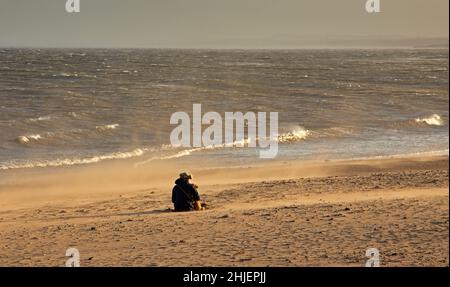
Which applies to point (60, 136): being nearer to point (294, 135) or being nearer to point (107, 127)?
point (107, 127)

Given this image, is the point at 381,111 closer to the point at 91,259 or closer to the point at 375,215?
the point at 375,215

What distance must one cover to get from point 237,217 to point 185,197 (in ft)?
6.03

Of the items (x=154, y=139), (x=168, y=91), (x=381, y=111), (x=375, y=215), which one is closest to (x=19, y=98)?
(x=168, y=91)

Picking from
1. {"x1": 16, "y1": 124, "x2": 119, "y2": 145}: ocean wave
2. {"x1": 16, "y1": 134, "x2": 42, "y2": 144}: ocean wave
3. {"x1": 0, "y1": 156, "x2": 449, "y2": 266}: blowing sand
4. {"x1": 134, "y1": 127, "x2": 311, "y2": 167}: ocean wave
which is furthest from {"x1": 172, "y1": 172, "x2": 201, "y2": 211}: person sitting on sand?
{"x1": 16, "y1": 134, "x2": 42, "y2": 144}: ocean wave

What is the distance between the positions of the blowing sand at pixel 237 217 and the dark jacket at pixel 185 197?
411 millimetres

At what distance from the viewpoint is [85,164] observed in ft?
67.1

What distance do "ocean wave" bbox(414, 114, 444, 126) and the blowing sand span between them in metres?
12.4

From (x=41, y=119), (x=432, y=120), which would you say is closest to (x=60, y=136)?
(x=41, y=119)

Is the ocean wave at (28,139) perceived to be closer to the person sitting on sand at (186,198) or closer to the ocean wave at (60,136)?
the ocean wave at (60,136)

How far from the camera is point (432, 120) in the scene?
105ft

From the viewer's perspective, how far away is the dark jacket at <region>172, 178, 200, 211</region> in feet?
44.0

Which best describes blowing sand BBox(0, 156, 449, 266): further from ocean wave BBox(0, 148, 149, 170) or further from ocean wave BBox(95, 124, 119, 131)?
ocean wave BBox(95, 124, 119, 131)

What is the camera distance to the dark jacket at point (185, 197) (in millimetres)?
13398

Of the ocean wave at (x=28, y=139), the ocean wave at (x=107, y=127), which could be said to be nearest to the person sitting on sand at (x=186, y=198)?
the ocean wave at (x=28, y=139)
